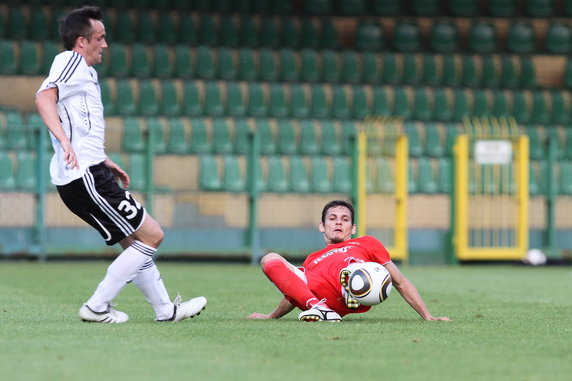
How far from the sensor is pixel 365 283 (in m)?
7.18

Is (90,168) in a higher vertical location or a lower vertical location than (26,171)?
higher

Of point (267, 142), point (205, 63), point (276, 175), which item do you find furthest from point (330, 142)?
point (205, 63)

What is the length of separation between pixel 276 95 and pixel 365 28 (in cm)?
240

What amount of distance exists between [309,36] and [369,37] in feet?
3.56

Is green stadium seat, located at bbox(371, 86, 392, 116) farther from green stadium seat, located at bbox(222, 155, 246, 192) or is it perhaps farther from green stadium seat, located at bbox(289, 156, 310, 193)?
green stadium seat, located at bbox(222, 155, 246, 192)

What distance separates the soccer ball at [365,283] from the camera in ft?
23.6

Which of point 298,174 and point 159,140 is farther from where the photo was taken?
point 298,174

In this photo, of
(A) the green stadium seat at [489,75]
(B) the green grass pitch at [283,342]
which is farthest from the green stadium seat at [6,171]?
(A) the green stadium seat at [489,75]

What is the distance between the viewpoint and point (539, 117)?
2008 cm

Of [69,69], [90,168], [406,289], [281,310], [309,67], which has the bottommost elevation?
[281,310]

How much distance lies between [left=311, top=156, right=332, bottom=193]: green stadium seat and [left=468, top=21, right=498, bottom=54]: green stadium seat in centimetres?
475

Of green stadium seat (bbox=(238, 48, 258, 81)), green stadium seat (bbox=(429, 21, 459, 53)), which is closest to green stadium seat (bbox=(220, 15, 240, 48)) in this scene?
green stadium seat (bbox=(238, 48, 258, 81))

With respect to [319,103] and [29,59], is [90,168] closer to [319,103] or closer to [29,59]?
[29,59]

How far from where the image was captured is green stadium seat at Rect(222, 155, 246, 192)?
16766mm
